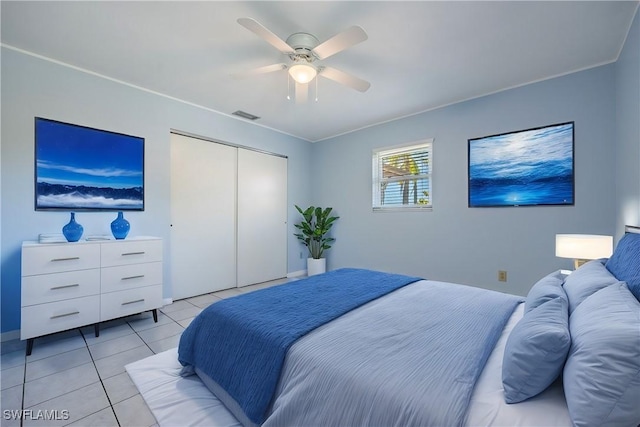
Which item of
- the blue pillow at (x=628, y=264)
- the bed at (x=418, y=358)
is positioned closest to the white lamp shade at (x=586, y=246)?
the bed at (x=418, y=358)

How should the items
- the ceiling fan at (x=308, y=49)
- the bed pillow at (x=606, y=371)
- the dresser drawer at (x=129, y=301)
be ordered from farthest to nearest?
1. the dresser drawer at (x=129, y=301)
2. the ceiling fan at (x=308, y=49)
3. the bed pillow at (x=606, y=371)

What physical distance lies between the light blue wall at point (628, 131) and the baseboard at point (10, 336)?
16.0 feet

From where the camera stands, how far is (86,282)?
7.79 feet

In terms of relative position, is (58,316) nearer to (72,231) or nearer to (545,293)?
(72,231)

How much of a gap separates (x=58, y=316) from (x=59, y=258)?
1.54 ft

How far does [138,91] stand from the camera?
9.96ft

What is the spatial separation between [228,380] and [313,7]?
2.30 metres

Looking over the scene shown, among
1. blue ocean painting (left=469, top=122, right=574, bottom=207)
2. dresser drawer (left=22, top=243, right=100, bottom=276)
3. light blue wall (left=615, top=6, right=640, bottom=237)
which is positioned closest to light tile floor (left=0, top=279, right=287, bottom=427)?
dresser drawer (left=22, top=243, right=100, bottom=276)

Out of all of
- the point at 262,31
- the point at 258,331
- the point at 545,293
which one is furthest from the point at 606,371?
the point at 262,31

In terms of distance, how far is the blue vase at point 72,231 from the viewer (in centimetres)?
238

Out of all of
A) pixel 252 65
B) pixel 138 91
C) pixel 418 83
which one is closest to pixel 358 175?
pixel 418 83

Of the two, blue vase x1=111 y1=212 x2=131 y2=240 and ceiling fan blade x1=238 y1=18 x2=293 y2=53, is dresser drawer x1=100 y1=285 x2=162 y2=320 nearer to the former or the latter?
blue vase x1=111 y1=212 x2=131 y2=240

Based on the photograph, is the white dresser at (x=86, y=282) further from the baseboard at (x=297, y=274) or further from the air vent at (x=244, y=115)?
the baseboard at (x=297, y=274)

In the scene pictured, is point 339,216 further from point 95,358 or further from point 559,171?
point 95,358
